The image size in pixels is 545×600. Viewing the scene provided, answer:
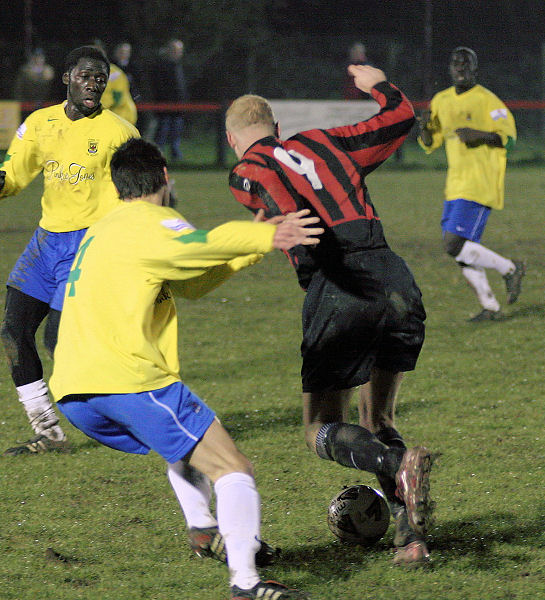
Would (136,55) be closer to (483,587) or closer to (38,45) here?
(38,45)

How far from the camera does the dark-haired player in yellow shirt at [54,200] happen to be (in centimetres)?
615

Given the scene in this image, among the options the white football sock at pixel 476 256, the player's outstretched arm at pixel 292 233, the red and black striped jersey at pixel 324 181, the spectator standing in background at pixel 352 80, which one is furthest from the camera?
the spectator standing in background at pixel 352 80

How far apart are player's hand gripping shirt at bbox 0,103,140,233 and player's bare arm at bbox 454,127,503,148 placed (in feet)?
14.9

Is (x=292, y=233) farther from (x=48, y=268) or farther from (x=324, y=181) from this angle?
(x=48, y=268)

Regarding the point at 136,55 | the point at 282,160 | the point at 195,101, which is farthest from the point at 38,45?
the point at 282,160

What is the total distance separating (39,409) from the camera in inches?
243

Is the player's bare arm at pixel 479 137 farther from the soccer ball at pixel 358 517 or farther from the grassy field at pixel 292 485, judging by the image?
the soccer ball at pixel 358 517

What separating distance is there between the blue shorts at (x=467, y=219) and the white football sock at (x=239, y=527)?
633 centimetres

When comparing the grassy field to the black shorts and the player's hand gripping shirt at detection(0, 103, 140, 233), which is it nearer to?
the black shorts

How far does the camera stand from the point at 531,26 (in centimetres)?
2950

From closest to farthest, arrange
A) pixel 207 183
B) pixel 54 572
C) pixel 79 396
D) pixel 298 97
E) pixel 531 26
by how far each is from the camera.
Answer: pixel 79 396 → pixel 54 572 → pixel 207 183 → pixel 298 97 → pixel 531 26

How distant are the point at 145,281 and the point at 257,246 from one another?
1.49 feet


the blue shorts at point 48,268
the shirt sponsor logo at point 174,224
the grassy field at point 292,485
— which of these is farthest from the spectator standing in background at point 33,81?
the shirt sponsor logo at point 174,224

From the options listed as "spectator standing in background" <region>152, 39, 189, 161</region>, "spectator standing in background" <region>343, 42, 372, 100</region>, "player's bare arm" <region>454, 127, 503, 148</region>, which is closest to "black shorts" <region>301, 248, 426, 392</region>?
"player's bare arm" <region>454, 127, 503, 148</region>
